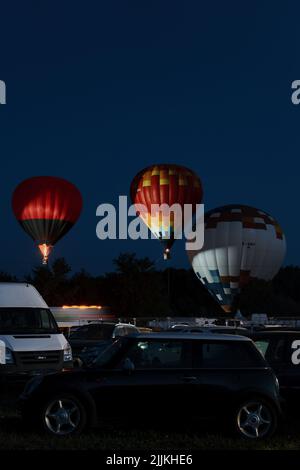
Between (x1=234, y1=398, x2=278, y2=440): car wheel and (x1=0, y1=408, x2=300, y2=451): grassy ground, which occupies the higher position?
(x1=234, y1=398, x2=278, y2=440): car wheel

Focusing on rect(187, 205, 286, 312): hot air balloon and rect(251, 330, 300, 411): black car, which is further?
rect(187, 205, 286, 312): hot air balloon

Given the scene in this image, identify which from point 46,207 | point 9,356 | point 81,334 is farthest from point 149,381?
A: point 46,207

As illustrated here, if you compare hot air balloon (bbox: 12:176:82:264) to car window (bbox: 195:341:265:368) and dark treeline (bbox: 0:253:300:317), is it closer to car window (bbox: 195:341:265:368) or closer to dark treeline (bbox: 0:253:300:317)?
dark treeline (bbox: 0:253:300:317)

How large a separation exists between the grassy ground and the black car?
72 cm

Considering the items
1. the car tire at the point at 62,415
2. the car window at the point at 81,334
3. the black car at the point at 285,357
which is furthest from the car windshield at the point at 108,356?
the car window at the point at 81,334

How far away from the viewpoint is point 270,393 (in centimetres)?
1166

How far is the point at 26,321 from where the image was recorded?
1777 cm

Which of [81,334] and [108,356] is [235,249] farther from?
[108,356]

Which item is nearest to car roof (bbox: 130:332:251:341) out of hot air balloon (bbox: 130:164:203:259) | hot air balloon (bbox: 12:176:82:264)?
hot air balloon (bbox: 12:176:82:264)

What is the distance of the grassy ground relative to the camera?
1045 centimetres

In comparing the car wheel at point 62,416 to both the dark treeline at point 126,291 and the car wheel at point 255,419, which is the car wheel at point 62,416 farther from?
the dark treeline at point 126,291

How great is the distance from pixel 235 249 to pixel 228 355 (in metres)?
53.3

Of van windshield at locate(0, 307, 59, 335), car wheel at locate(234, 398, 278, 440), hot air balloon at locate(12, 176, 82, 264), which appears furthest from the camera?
hot air balloon at locate(12, 176, 82, 264)

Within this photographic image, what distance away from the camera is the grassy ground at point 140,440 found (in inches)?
412
